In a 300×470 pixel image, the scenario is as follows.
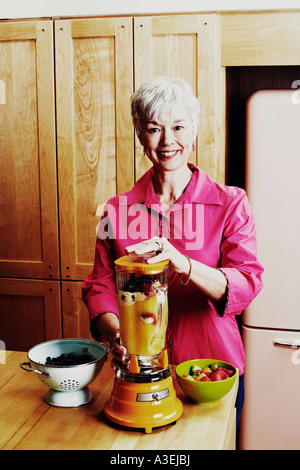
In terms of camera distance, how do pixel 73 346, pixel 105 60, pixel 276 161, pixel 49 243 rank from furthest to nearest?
pixel 49 243 < pixel 105 60 < pixel 276 161 < pixel 73 346

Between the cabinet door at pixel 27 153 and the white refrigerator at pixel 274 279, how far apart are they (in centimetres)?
94

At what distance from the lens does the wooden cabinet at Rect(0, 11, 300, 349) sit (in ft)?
7.88

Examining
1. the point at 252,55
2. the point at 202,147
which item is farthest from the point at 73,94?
the point at 252,55

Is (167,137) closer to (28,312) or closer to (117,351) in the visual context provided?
(117,351)

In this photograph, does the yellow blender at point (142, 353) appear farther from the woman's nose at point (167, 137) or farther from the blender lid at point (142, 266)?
the woman's nose at point (167, 137)

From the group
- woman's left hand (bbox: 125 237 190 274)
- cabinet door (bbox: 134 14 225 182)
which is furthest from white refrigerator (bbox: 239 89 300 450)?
woman's left hand (bbox: 125 237 190 274)

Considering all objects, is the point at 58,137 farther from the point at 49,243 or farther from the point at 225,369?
the point at 225,369

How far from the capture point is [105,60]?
2.50 m

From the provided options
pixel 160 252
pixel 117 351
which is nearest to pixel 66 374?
pixel 117 351

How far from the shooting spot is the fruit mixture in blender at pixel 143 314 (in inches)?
49.0

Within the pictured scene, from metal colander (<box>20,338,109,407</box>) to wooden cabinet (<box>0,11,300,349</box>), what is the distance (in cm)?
123

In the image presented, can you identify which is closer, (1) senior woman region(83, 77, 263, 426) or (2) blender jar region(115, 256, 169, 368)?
(2) blender jar region(115, 256, 169, 368)

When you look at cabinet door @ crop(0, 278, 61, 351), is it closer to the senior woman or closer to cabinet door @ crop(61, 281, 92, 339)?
cabinet door @ crop(61, 281, 92, 339)

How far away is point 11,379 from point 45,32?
1.67 m
